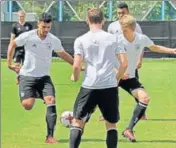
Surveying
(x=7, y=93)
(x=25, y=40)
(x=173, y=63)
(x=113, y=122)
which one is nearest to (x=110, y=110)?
(x=113, y=122)

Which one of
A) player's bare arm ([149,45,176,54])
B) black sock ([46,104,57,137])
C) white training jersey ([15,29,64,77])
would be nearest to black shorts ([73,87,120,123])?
black sock ([46,104,57,137])

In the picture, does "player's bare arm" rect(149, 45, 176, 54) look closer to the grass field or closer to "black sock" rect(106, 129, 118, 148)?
the grass field

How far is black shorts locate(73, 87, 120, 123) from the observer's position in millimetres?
8922

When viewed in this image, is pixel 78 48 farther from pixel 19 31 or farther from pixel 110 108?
pixel 19 31

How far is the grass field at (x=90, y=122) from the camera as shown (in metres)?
11.0

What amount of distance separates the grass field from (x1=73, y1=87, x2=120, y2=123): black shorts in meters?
1.60

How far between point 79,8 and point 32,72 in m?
30.7

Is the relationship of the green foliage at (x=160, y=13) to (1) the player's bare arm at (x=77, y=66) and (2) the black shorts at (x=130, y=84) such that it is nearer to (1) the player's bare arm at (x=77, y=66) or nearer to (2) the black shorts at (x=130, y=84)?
(2) the black shorts at (x=130, y=84)

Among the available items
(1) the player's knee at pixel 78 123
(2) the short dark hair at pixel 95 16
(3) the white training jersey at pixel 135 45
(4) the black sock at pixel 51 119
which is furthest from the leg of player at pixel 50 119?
(2) the short dark hair at pixel 95 16

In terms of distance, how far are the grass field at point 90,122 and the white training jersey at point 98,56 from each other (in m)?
1.91

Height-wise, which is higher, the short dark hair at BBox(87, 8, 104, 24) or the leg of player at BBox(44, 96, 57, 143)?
the short dark hair at BBox(87, 8, 104, 24)

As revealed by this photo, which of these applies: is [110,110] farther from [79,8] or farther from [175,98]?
[79,8]

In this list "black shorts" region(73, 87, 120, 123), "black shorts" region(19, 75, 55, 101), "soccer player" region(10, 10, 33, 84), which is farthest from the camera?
"soccer player" region(10, 10, 33, 84)

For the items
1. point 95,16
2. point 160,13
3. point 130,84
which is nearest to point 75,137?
point 95,16
